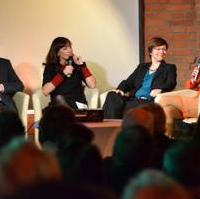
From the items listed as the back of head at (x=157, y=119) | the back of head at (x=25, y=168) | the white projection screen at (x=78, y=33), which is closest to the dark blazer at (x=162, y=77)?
the white projection screen at (x=78, y=33)

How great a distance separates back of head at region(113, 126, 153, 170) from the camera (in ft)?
5.33

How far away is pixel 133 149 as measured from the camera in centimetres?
166

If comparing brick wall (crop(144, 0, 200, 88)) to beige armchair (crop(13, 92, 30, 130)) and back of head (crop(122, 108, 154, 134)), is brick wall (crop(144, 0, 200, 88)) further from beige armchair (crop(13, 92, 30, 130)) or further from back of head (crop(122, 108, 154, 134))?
back of head (crop(122, 108, 154, 134))

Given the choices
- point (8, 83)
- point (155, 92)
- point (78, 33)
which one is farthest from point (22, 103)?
point (155, 92)

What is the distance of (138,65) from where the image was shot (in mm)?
5852

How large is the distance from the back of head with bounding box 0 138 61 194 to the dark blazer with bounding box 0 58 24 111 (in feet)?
13.0

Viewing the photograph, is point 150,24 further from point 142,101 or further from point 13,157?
point 13,157

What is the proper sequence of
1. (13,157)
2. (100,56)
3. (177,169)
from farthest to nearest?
(100,56) < (177,169) < (13,157)

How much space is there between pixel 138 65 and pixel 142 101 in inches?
20.8

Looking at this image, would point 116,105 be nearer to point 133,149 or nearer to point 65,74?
point 65,74

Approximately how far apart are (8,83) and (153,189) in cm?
438

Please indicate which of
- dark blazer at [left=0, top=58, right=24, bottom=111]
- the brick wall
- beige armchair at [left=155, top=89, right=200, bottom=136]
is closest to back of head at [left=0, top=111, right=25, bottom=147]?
beige armchair at [left=155, top=89, right=200, bottom=136]

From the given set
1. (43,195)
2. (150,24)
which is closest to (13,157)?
(43,195)

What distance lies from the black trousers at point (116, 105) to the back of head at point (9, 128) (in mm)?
3298
